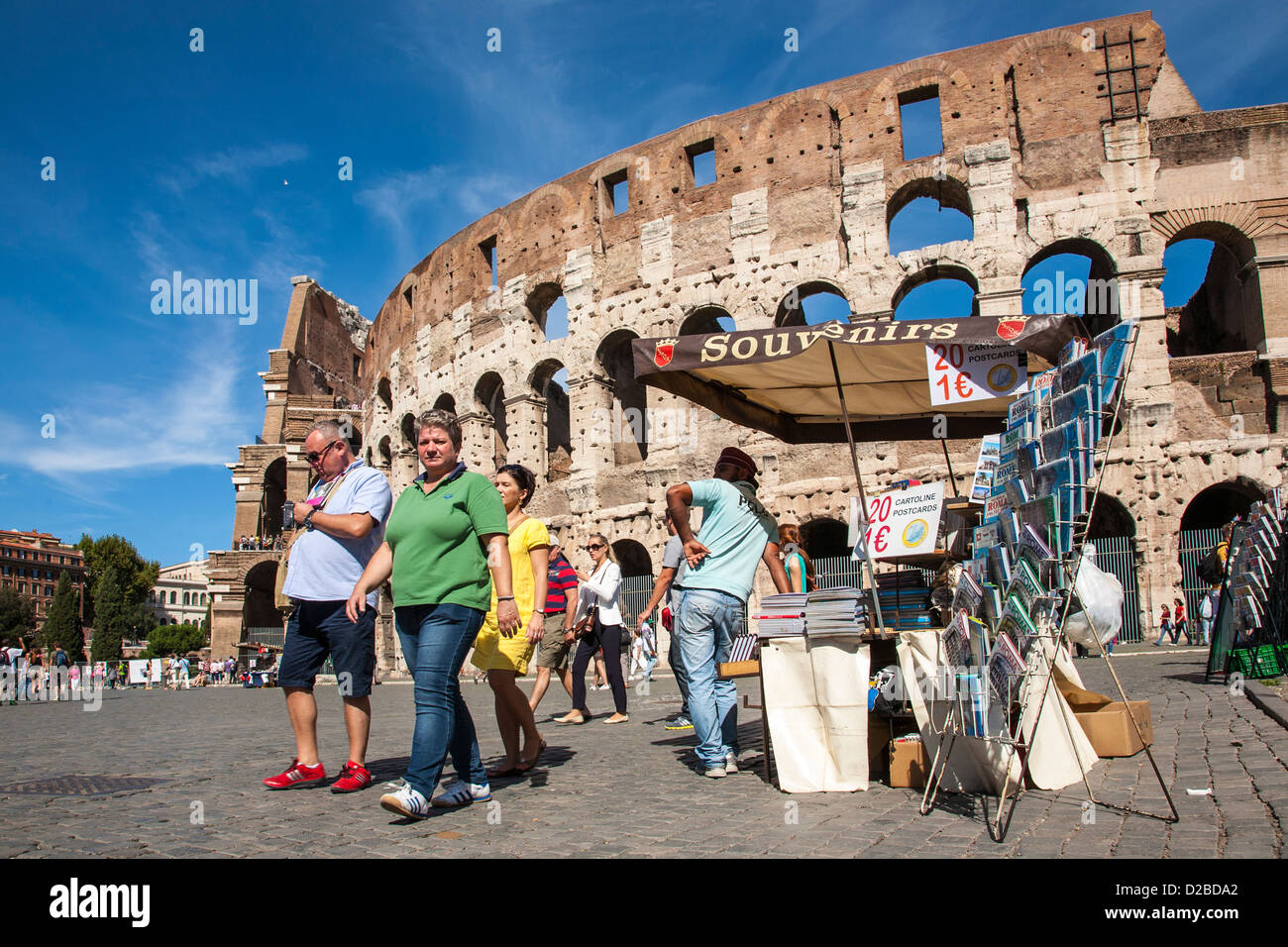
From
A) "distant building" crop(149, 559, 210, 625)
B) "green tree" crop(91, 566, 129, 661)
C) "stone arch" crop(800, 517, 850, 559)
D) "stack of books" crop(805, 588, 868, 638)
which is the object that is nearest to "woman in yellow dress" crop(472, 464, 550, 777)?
"stack of books" crop(805, 588, 868, 638)

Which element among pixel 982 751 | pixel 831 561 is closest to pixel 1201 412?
pixel 831 561

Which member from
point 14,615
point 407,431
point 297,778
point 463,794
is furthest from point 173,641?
point 463,794

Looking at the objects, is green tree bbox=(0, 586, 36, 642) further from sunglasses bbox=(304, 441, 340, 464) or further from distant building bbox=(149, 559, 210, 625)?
sunglasses bbox=(304, 441, 340, 464)

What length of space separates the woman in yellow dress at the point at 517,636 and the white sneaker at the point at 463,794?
538 mm

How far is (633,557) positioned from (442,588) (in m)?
16.9

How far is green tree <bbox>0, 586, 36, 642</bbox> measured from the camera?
56.2 metres

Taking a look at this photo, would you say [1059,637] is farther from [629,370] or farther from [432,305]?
[432,305]

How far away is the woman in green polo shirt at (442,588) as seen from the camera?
3.68m

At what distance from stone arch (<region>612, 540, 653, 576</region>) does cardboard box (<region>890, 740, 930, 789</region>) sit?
14806mm

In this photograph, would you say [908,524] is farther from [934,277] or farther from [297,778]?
[934,277]

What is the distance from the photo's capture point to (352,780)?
14.1ft

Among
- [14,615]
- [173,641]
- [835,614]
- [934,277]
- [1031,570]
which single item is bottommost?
[173,641]
